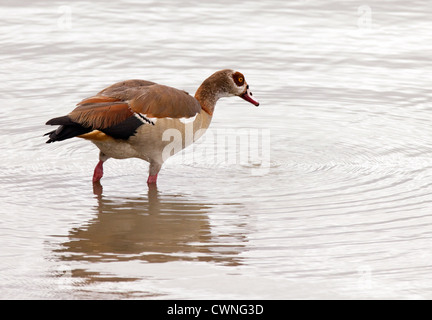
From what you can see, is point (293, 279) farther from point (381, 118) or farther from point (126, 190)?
point (381, 118)

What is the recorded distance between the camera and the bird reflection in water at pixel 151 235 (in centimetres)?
918

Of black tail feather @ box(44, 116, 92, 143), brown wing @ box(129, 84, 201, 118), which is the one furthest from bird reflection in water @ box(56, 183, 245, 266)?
brown wing @ box(129, 84, 201, 118)

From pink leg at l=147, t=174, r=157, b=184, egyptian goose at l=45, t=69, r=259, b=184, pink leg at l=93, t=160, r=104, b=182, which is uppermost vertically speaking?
egyptian goose at l=45, t=69, r=259, b=184

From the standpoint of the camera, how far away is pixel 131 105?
1115 centimetres

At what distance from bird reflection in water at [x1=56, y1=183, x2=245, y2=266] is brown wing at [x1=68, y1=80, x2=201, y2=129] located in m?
0.92

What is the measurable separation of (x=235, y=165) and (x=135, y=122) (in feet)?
5.78

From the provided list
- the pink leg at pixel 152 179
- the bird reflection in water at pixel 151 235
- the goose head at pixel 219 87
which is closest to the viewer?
the bird reflection in water at pixel 151 235

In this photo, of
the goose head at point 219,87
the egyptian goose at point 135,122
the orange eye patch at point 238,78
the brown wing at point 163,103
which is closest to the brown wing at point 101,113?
the egyptian goose at point 135,122

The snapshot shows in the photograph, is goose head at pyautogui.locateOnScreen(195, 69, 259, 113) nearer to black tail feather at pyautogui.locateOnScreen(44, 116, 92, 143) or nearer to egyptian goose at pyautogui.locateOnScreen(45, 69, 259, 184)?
egyptian goose at pyautogui.locateOnScreen(45, 69, 259, 184)

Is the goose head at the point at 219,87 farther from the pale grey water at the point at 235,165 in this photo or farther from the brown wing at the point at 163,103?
the pale grey water at the point at 235,165

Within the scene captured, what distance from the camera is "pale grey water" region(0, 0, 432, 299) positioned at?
8703 millimetres

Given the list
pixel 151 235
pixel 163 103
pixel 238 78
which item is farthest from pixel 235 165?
pixel 151 235


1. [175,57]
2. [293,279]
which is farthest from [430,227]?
[175,57]

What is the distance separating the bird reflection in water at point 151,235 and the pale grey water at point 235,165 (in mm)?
32
